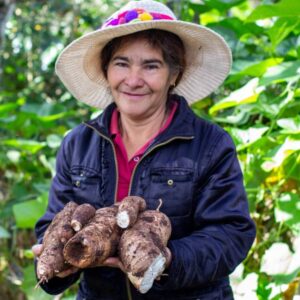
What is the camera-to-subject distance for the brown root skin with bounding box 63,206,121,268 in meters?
1.57

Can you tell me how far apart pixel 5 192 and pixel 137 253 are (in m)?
2.51

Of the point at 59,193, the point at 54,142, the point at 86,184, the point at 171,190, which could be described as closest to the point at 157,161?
the point at 171,190

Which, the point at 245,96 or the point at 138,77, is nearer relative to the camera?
the point at 138,77

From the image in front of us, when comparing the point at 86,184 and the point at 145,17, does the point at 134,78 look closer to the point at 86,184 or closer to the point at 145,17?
the point at 145,17

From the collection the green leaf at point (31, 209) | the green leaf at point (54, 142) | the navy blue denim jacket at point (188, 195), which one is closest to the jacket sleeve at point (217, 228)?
the navy blue denim jacket at point (188, 195)

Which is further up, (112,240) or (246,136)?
(112,240)

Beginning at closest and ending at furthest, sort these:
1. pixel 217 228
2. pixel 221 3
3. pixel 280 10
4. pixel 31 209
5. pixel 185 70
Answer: pixel 217 228 → pixel 185 70 → pixel 280 10 → pixel 31 209 → pixel 221 3

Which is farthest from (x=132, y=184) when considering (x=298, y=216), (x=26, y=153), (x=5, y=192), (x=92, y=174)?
(x=5, y=192)

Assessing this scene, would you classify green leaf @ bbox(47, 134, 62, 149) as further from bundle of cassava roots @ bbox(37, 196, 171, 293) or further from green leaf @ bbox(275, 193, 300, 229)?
bundle of cassava roots @ bbox(37, 196, 171, 293)

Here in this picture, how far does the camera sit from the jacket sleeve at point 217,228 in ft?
5.45

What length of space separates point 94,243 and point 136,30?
56cm

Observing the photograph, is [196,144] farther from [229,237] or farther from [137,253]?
[137,253]

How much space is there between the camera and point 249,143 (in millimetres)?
2525

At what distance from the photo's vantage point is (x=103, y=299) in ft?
6.14
